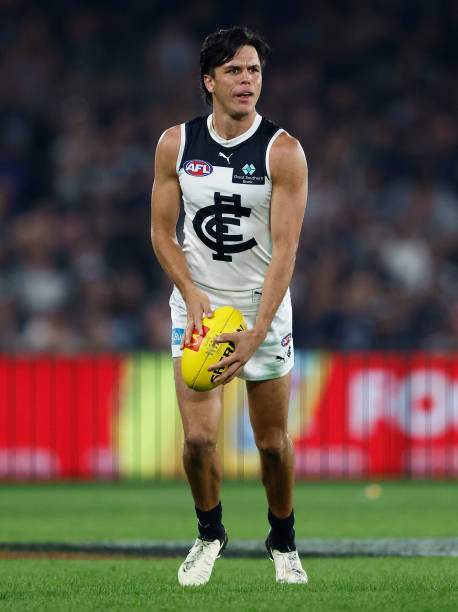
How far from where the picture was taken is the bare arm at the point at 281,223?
5.61 metres

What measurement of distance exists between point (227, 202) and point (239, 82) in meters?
0.56

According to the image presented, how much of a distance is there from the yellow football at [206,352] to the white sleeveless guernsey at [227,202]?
262mm

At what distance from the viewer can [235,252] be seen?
18.9ft

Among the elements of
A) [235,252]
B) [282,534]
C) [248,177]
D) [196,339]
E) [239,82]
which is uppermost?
[239,82]

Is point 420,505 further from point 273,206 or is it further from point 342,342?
point 273,206

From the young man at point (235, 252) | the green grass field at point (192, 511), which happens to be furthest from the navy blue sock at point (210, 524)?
the green grass field at point (192, 511)

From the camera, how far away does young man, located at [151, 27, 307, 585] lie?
222 inches

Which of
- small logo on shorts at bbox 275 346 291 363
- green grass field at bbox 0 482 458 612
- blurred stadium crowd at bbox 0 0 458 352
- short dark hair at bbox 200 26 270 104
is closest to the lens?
green grass field at bbox 0 482 458 612

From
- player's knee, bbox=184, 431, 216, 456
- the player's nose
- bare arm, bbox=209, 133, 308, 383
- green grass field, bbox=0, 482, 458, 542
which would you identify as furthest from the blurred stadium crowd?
the player's nose

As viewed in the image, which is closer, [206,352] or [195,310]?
[206,352]

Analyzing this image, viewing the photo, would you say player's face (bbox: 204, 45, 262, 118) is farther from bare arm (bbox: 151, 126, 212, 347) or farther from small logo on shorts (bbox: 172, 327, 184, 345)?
small logo on shorts (bbox: 172, 327, 184, 345)

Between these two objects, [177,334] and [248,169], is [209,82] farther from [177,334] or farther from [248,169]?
[177,334]

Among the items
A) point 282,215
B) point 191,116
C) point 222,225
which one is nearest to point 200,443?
point 222,225

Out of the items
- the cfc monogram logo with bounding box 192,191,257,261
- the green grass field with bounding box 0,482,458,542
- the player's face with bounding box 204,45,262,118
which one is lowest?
the green grass field with bounding box 0,482,458,542
